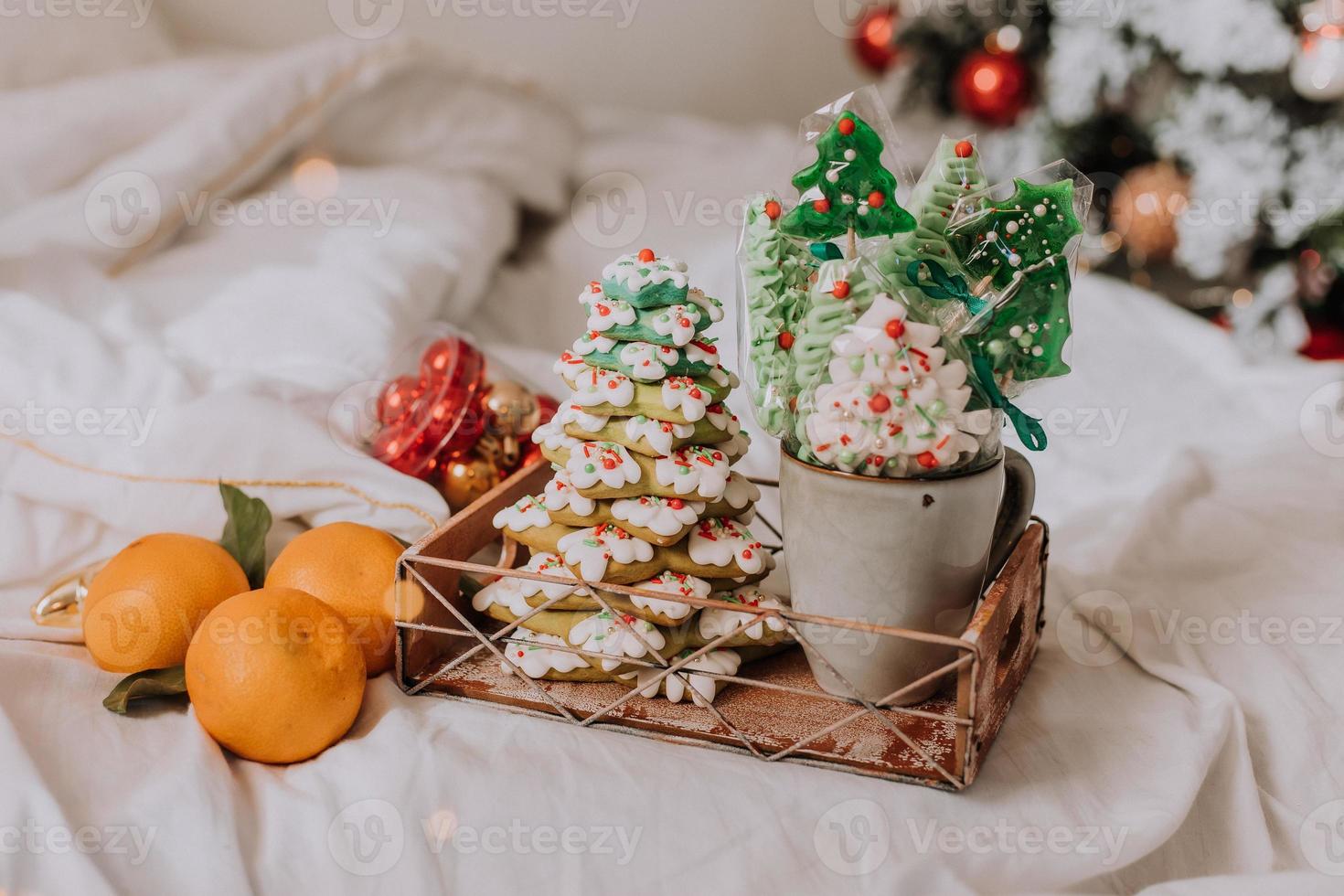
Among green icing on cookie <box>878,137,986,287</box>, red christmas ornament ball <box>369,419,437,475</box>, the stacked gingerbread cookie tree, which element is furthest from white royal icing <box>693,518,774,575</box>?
red christmas ornament ball <box>369,419,437,475</box>

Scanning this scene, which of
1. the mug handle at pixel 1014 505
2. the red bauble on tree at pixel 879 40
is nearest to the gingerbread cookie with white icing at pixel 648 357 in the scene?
the mug handle at pixel 1014 505

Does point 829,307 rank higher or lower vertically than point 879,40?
lower

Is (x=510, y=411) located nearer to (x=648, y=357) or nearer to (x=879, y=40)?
(x=648, y=357)

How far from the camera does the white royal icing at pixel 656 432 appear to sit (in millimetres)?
688

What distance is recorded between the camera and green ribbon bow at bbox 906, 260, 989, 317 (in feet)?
2.14

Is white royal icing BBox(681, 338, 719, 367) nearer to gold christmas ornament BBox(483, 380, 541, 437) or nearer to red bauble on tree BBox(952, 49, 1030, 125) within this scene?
gold christmas ornament BBox(483, 380, 541, 437)

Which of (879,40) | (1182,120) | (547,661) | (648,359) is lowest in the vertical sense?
(547,661)

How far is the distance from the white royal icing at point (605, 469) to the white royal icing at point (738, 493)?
0.07 meters

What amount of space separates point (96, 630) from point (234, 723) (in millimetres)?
165

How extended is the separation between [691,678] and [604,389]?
0.67 ft

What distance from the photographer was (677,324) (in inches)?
27.2

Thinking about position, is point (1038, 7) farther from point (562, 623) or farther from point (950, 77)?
point (562, 623)

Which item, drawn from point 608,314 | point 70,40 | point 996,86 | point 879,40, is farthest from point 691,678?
point 879,40

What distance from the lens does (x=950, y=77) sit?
219 centimetres
